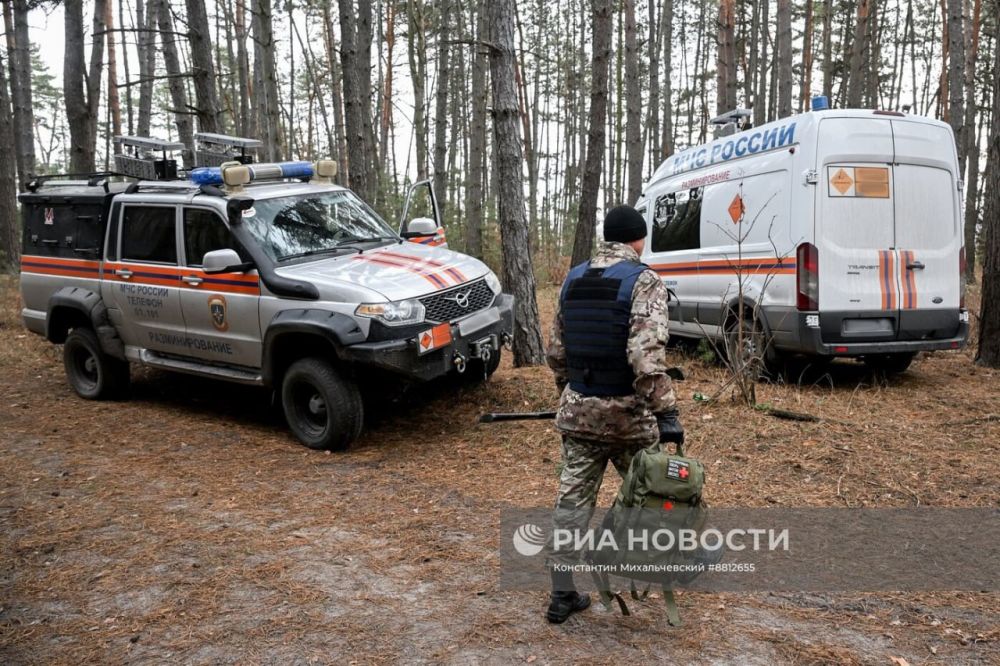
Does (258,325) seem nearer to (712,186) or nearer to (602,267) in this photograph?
(602,267)

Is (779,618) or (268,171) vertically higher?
(268,171)

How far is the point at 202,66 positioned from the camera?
10602 millimetres

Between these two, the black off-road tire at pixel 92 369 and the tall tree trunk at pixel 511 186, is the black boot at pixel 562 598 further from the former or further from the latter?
the black off-road tire at pixel 92 369

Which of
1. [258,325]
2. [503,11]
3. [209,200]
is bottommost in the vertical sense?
[258,325]

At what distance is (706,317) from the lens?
886 centimetres

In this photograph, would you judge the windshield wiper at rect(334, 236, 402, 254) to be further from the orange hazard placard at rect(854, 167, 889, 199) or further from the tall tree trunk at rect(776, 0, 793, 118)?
the tall tree trunk at rect(776, 0, 793, 118)

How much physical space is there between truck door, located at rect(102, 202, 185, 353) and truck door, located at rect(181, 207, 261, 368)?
0.60 ft

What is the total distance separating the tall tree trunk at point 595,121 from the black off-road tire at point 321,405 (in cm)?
544

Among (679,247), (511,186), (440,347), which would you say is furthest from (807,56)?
(440,347)

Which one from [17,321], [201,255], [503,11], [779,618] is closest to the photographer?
[779,618]

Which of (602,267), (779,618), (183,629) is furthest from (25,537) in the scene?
(779,618)

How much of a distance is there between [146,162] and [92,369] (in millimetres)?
2339

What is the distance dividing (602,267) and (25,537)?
12.6 feet

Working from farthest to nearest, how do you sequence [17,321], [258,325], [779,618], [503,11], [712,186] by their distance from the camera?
[17,321] < [712,186] < [503,11] < [258,325] < [779,618]
